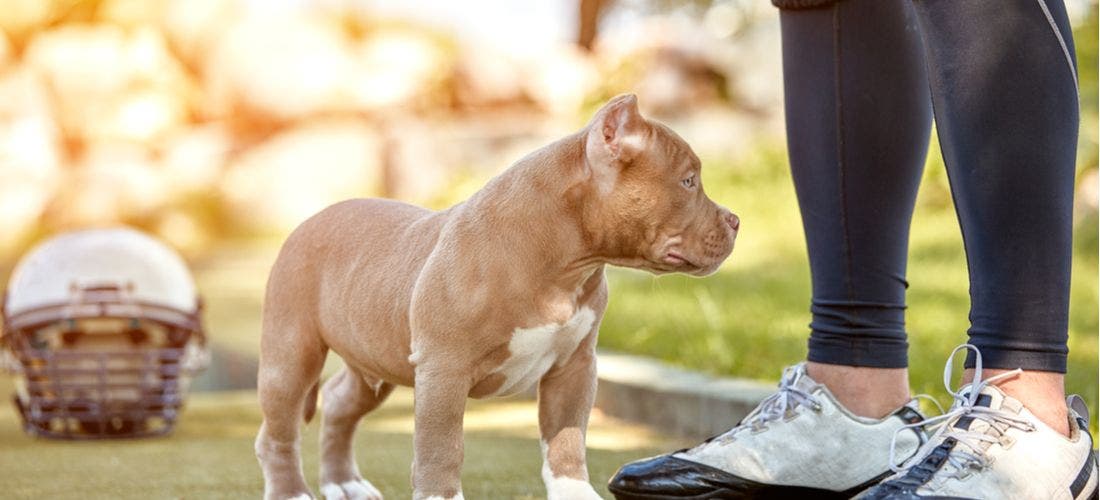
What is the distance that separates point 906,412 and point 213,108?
12479mm

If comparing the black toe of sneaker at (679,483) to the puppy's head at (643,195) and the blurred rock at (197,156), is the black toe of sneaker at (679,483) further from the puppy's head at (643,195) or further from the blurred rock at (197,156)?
the blurred rock at (197,156)

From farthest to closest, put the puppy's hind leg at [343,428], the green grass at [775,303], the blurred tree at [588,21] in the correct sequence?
the blurred tree at [588,21]
the green grass at [775,303]
the puppy's hind leg at [343,428]

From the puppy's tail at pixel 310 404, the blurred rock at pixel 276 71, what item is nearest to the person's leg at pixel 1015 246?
the puppy's tail at pixel 310 404

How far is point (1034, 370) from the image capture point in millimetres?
2061

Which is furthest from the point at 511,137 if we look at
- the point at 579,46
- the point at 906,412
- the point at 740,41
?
the point at 906,412

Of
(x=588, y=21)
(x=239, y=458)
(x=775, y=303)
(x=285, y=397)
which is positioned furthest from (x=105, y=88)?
(x=285, y=397)

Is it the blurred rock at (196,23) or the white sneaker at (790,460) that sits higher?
the blurred rock at (196,23)

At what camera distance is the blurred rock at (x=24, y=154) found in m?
11.7

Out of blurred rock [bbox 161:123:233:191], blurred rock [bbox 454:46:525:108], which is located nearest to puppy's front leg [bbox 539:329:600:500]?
blurred rock [bbox 161:123:233:191]

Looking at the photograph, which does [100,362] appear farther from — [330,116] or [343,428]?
[330,116]

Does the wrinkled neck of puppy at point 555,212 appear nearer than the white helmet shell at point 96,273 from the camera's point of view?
Yes

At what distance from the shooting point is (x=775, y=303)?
580 cm

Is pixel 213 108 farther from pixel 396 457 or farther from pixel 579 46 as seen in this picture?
pixel 396 457

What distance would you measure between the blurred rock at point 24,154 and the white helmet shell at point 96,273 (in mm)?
7666
